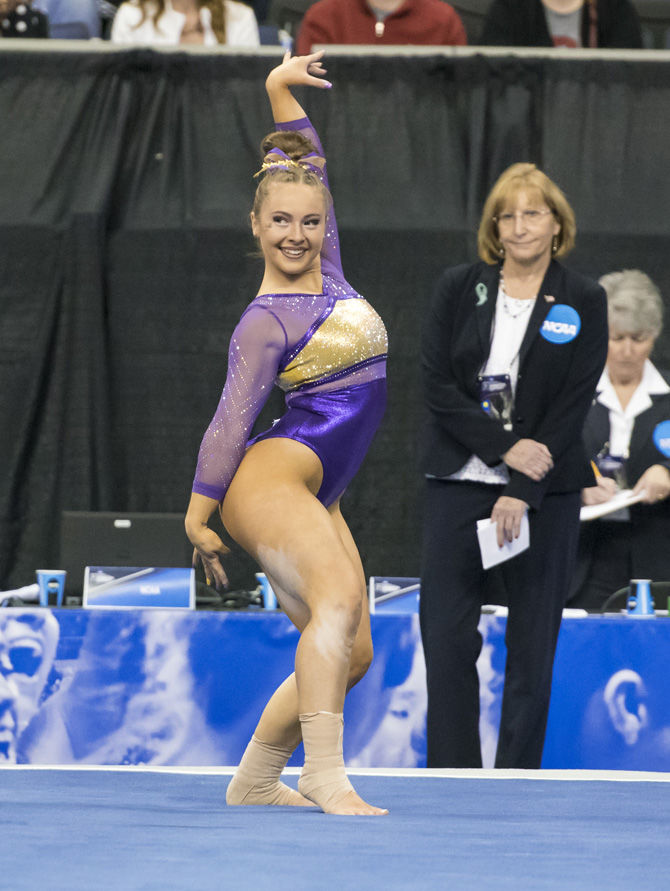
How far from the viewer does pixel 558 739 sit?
11.7ft

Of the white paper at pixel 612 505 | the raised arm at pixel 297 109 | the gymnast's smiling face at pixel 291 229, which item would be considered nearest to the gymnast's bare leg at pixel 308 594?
the gymnast's smiling face at pixel 291 229

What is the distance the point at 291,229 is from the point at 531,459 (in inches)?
41.0

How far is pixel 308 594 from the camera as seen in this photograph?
7.47ft

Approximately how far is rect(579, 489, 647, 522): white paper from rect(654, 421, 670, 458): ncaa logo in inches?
8.4

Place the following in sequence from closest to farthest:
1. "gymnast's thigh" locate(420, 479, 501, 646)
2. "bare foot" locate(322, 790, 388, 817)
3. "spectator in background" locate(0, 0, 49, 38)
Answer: "bare foot" locate(322, 790, 388, 817) → "gymnast's thigh" locate(420, 479, 501, 646) → "spectator in background" locate(0, 0, 49, 38)

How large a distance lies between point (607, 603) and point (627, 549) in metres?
0.34

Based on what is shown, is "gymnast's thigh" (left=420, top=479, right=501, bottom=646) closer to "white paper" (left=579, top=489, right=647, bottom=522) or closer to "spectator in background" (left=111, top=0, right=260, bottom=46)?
"white paper" (left=579, top=489, right=647, bottom=522)

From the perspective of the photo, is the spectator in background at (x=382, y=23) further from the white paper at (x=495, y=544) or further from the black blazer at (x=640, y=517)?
the white paper at (x=495, y=544)

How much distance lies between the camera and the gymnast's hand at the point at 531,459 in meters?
3.23

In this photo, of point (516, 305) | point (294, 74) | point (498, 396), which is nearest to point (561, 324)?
point (516, 305)

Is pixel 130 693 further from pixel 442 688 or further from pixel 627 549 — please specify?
pixel 627 549

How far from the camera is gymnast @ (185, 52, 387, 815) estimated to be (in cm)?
224

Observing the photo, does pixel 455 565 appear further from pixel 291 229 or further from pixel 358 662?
pixel 291 229

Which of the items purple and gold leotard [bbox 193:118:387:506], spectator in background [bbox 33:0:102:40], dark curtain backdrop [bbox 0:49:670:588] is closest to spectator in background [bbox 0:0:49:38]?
dark curtain backdrop [bbox 0:49:670:588]
